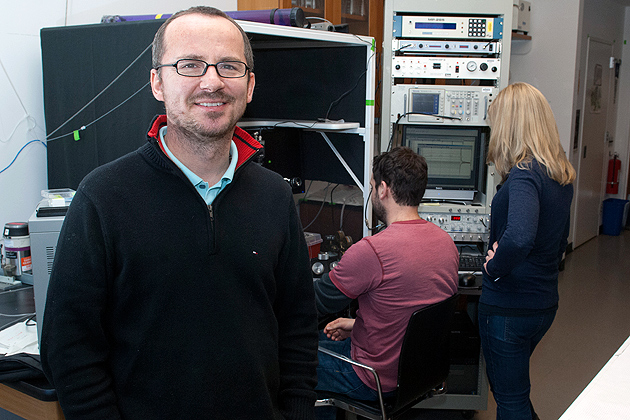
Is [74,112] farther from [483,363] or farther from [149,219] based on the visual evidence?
[483,363]

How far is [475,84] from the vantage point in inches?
110

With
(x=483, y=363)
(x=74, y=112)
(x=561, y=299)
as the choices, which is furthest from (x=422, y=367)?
(x=561, y=299)

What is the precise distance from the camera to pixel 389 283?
1.75m

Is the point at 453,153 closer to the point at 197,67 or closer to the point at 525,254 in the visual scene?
the point at 525,254

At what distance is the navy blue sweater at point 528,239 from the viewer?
1.79 m

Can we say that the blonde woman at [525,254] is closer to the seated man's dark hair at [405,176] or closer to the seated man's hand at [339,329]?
the seated man's dark hair at [405,176]

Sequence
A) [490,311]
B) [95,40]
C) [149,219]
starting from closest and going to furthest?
[149,219]
[95,40]
[490,311]

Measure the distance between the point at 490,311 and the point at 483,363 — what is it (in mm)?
560

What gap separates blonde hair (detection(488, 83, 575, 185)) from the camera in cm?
187

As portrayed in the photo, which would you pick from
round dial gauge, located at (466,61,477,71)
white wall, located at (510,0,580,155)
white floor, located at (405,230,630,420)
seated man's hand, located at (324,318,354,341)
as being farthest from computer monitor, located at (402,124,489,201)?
white wall, located at (510,0,580,155)

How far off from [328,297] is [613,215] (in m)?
5.86

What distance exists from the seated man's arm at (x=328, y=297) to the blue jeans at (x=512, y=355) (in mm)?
560

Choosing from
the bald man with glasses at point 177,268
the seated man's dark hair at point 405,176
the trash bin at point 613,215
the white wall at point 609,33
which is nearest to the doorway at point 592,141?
the white wall at point 609,33

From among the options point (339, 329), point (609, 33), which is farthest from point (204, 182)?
point (609, 33)
